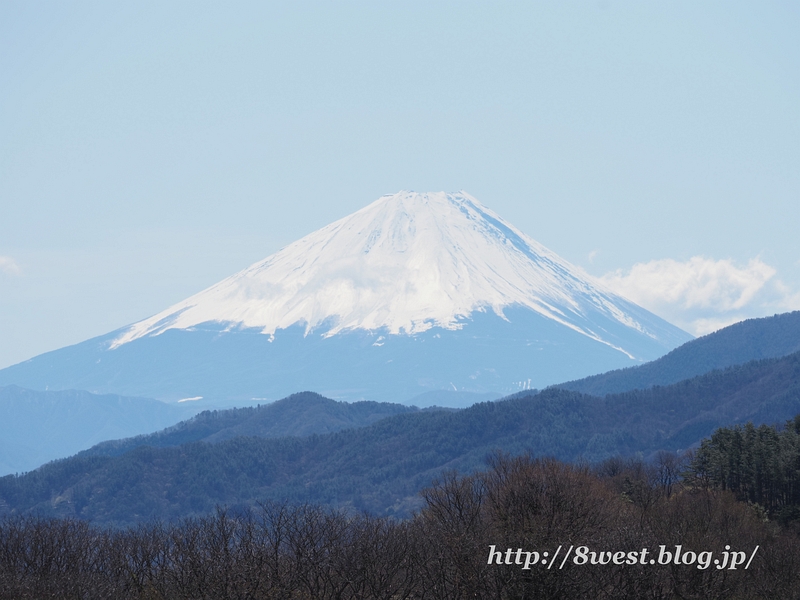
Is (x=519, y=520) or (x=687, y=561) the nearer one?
(x=687, y=561)

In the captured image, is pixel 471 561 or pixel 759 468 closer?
pixel 471 561

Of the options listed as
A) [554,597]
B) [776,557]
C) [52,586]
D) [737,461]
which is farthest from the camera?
[737,461]

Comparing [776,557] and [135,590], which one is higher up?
[135,590]

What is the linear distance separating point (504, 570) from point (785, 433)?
59899mm

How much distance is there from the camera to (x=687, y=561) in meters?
45.2

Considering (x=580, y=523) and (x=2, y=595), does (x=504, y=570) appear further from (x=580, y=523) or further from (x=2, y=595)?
(x=2, y=595)

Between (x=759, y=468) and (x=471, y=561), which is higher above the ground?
(x=471, y=561)

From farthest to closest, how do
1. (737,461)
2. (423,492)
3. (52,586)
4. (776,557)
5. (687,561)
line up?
1. (737,461)
2. (423,492)
3. (776,557)
4. (52,586)
5. (687,561)

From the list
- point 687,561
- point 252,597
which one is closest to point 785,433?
point 687,561

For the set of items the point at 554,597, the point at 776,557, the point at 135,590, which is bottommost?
the point at 776,557

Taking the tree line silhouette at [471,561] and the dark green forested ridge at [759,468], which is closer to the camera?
the tree line silhouette at [471,561]

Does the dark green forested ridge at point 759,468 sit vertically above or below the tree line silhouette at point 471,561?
below

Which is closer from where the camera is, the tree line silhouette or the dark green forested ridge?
the tree line silhouette

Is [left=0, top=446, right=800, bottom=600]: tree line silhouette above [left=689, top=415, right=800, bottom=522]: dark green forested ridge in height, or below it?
above
